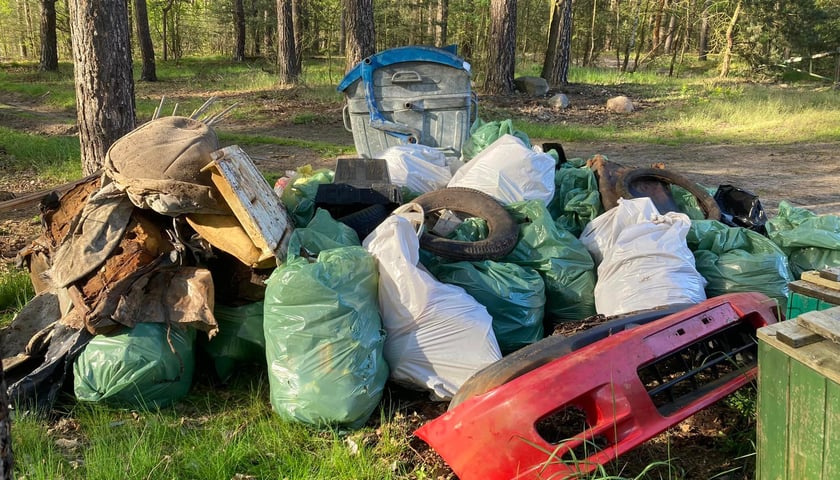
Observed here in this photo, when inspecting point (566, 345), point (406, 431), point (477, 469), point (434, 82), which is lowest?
point (406, 431)

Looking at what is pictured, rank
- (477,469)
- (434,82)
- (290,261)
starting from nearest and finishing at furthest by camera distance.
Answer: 1. (477,469)
2. (290,261)
3. (434,82)

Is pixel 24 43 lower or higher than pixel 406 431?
higher

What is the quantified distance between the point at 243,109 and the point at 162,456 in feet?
32.1

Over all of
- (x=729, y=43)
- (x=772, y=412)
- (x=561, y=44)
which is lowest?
(x=772, y=412)

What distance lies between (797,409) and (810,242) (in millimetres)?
2379

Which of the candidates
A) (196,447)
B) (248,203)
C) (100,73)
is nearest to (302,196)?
(248,203)

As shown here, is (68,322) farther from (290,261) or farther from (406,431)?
(406,431)

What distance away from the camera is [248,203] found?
2818mm

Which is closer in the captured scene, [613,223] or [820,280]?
[820,280]

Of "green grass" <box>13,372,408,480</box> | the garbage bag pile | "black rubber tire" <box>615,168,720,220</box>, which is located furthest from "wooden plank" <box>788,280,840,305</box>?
"black rubber tire" <box>615,168,720,220</box>

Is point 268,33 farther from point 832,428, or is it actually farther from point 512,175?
point 832,428

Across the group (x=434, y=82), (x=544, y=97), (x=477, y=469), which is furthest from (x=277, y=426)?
(x=544, y=97)

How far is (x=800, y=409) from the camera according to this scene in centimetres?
157

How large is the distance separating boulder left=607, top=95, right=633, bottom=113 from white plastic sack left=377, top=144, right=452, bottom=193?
8.05 metres
